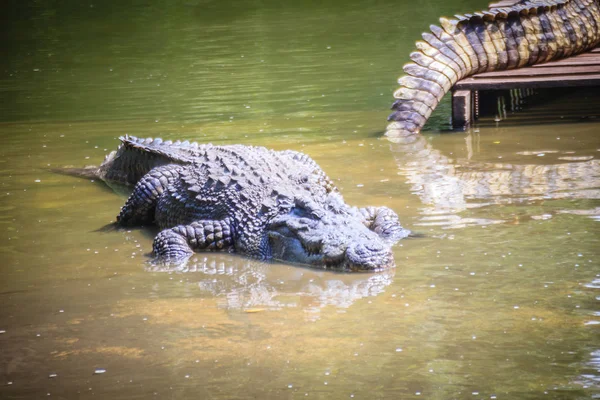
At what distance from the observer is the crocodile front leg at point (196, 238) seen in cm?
602

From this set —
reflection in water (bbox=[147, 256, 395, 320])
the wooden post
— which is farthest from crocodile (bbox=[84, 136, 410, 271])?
the wooden post

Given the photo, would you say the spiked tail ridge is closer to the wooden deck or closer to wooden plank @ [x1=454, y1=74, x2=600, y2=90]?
the wooden deck

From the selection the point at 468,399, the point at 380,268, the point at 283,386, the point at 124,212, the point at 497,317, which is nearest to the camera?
the point at 468,399

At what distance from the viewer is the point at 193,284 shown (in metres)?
5.46

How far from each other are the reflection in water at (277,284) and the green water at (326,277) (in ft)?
0.07

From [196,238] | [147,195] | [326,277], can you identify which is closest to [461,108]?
[147,195]

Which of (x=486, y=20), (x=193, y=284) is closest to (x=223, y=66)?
(x=486, y=20)

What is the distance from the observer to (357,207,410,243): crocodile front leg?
5957 mm

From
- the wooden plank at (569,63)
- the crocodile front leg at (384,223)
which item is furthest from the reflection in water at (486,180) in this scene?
the wooden plank at (569,63)

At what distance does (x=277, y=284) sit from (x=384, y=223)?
1.03 meters

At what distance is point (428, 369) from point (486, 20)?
660 centimetres

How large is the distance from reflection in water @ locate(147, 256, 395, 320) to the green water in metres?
0.02

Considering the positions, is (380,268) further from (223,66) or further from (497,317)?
(223,66)

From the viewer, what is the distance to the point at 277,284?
5.36 metres
